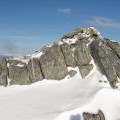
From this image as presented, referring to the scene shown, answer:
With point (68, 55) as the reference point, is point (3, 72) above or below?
below

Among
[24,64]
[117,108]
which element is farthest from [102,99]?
[24,64]

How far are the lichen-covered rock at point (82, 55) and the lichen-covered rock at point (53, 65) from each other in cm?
179

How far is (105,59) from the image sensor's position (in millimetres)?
42125

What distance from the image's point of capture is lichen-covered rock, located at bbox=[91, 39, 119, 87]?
41.1m

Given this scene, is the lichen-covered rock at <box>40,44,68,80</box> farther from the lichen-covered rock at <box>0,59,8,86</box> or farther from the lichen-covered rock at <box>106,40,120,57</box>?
the lichen-covered rock at <box>106,40,120,57</box>

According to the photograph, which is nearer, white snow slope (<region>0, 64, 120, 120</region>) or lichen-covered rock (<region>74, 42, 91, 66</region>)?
white snow slope (<region>0, 64, 120, 120</region>)

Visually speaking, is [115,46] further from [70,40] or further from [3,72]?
[3,72]

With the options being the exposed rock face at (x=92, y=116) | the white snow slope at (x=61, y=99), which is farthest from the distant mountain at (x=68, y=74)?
the exposed rock face at (x=92, y=116)

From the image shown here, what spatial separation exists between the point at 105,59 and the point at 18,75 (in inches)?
416

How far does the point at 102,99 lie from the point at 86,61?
378 inches

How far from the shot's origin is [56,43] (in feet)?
150

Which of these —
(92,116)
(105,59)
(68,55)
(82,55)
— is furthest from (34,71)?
(92,116)

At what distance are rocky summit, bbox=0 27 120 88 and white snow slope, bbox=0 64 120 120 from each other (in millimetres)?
871

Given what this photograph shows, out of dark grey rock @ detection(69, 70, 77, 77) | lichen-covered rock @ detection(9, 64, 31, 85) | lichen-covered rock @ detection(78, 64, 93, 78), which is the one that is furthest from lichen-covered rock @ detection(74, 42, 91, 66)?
lichen-covered rock @ detection(9, 64, 31, 85)
